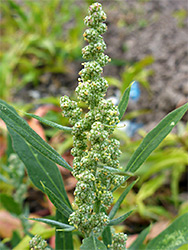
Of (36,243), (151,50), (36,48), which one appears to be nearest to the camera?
(36,243)

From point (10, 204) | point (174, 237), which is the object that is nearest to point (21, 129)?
point (174, 237)

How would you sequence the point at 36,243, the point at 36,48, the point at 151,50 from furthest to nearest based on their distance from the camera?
1. the point at 36,48
2. the point at 151,50
3. the point at 36,243

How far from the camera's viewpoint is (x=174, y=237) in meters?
0.93

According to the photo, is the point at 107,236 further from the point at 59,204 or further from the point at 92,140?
the point at 92,140

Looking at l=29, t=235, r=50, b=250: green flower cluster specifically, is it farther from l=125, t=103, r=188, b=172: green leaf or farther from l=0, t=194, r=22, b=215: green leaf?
l=0, t=194, r=22, b=215: green leaf

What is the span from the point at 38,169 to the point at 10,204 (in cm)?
58

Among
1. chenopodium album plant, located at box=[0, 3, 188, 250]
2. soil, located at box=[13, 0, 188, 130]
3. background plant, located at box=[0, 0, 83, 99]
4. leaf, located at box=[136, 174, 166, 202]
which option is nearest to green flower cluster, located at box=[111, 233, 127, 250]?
chenopodium album plant, located at box=[0, 3, 188, 250]

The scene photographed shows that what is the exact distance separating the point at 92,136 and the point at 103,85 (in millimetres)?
127

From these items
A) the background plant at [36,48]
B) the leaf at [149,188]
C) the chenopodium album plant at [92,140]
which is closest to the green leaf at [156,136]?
the chenopodium album plant at [92,140]

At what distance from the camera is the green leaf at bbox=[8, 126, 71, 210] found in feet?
2.98

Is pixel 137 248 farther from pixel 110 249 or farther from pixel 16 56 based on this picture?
pixel 16 56

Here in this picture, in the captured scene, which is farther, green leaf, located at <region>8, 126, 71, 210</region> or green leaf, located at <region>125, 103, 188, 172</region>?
green leaf, located at <region>8, 126, 71, 210</region>

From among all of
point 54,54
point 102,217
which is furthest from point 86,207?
point 54,54

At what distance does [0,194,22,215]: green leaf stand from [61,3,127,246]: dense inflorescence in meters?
0.73
